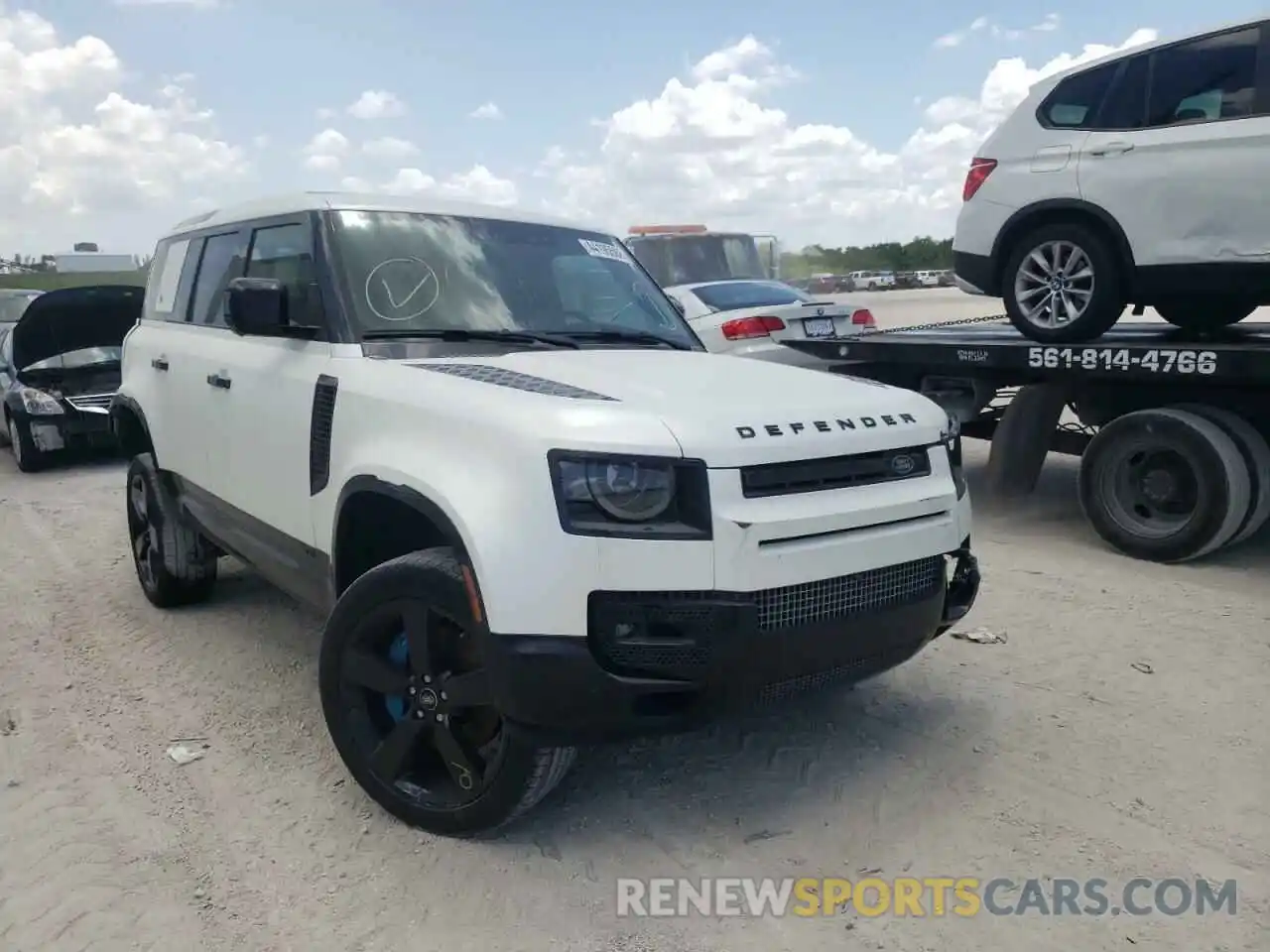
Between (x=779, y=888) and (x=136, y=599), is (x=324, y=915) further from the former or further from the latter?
(x=136, y=599)

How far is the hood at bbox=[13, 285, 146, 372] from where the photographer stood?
10336 millimetres

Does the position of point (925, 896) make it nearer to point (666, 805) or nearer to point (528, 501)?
point (666, 805)

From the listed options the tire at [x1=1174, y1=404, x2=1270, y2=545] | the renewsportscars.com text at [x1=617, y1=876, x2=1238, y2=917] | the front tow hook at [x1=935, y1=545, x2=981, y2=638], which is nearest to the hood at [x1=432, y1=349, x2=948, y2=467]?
the front tow hook at [x1=935, y1=545, x2=981, y2=638]

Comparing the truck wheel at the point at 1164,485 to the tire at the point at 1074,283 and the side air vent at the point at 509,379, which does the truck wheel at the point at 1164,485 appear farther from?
the side air vent at the point at 509,379

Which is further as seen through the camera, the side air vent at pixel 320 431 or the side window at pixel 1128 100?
the side window at pixel 1128 100

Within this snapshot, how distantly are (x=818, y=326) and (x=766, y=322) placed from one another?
1.53 feet

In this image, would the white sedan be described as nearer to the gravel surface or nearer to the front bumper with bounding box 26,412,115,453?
the gravel surface

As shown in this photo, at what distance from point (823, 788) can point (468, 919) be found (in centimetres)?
122

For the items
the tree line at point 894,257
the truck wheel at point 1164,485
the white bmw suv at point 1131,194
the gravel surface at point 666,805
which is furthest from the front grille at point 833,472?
the tree line at point 894,257

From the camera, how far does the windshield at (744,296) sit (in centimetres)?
1016

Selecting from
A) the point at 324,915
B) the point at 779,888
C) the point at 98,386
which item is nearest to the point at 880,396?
the point at 779,888

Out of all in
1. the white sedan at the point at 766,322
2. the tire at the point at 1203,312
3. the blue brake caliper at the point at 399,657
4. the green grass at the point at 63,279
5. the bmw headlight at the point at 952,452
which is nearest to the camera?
the blue brake caliper at the point at 399,657

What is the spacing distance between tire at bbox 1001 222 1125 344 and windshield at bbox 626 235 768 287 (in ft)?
20.7

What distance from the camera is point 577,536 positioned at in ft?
8.68
